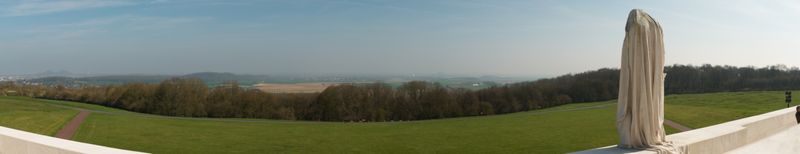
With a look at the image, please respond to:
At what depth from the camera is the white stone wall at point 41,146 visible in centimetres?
483

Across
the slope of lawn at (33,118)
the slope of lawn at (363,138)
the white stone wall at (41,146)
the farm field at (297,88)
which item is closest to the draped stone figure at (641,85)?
the white stone wall at (41,146)

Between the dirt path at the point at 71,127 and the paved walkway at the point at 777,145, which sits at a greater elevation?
the paved walkway at the point at 777,145

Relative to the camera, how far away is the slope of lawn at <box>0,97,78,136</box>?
22672 millimetres

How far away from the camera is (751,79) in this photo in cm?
4925

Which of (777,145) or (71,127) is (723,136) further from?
(71,127)

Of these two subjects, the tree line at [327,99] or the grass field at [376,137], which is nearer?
the grass field at [376,137]

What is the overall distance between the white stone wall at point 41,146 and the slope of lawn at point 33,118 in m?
19.1

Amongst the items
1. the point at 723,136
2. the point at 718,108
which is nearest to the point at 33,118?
the point at 723,136


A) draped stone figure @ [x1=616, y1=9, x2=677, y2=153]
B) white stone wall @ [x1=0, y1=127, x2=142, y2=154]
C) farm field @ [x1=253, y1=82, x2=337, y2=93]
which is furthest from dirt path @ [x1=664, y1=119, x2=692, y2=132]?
farm field @ [x1=253, y1=82, x2=337, y2=93]

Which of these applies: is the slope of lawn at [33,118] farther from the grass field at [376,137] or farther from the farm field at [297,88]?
the farm field at [297,88]

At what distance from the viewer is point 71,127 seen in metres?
22.8

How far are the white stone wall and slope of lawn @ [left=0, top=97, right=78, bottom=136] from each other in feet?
62.8

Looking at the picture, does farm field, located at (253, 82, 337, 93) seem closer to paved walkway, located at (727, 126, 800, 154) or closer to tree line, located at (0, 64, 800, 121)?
tree line, located at (0, 64, 800, 121)

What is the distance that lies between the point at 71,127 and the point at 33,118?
3.62 meters
